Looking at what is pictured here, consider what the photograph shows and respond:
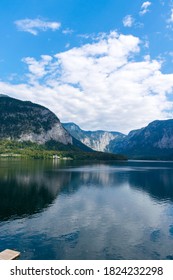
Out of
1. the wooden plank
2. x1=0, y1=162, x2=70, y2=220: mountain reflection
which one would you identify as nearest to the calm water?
x1=0, y1=162, x2=70, y2=220: mountain reflection

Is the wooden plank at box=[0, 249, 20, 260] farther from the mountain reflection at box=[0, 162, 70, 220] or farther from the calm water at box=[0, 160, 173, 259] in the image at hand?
the mountain reflection at box=[0, 162, 70, 220]

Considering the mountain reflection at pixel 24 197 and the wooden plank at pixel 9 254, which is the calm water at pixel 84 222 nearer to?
the mountain reflection at pixel 24 197

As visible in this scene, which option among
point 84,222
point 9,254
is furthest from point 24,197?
point 9,254

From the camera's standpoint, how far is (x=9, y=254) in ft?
162

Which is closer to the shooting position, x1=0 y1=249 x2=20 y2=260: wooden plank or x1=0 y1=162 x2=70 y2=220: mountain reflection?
x1=0 y1=249 x2=20 y2=260: wooden plank

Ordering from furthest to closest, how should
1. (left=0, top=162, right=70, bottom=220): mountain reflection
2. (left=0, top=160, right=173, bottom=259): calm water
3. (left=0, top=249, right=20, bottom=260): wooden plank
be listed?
(left=0, top=162, right=70, bottom=220): mountain reflection, (left=0, top=160, right=173, bottom=259): calm water, (left=0, top=249, right=20, bottom=260): wooden plank

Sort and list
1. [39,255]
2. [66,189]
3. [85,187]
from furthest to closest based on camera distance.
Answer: [85,187] < [66,189] < [39,255]

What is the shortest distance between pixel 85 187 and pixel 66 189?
14.0 meters

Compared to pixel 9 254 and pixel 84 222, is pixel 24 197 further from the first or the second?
pixel 9 254

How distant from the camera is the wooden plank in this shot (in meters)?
48.0
